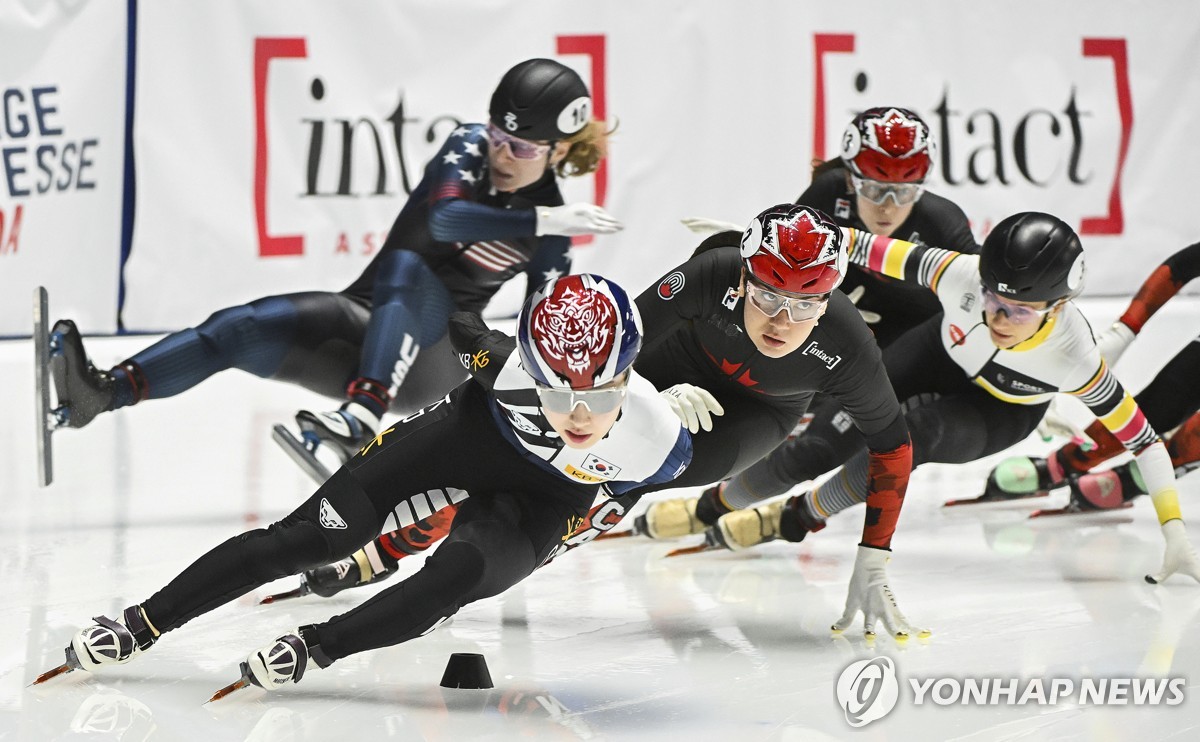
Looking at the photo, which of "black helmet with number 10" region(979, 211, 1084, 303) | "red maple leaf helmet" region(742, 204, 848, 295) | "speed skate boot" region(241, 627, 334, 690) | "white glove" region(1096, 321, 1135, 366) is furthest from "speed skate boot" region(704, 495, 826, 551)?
"speed skate boot" region(241, 627, 334, 690)

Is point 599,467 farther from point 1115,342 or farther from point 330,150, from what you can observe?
point 330,150

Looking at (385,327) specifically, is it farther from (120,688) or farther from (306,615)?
(120,688)

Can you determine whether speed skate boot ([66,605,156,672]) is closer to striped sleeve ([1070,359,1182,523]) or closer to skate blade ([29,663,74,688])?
skate blade ([29,663,74,688])

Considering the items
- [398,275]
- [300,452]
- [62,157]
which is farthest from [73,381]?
[62,157]

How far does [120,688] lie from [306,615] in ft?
2.40

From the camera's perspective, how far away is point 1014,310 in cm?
437

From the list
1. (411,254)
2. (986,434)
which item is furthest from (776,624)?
(411,254)

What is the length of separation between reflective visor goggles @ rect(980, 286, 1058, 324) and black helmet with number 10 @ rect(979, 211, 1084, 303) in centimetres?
7

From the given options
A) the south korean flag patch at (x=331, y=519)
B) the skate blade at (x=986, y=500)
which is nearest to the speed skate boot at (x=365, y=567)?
the south korean flag patch at (x=331, y=519)

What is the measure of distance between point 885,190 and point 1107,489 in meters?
1.44

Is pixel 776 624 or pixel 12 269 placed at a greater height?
pixel 12 269

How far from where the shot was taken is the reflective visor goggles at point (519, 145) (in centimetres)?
525

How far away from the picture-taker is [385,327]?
527 cm

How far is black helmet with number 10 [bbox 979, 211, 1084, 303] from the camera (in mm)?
4191
